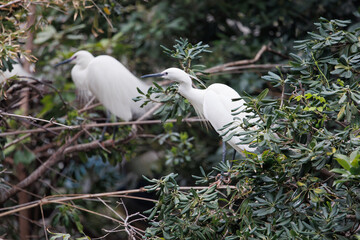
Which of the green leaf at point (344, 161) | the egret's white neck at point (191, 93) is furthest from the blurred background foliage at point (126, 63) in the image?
the green leaf at point (344, 161)

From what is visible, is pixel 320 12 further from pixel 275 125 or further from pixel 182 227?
pixel 182 227

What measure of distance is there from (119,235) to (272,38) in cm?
190

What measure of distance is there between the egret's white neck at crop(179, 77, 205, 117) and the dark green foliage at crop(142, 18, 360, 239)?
475mm

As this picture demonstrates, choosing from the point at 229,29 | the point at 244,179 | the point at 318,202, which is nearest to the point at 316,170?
the point at 318,202

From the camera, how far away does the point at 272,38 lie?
11.5 ft

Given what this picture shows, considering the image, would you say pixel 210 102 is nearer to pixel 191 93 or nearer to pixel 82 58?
pixel 191 93

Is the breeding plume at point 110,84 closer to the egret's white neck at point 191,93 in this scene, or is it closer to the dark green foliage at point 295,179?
the egret's white neck at point 191,93

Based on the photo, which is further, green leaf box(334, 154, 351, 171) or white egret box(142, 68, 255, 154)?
white egret box(142, 68, 255, 154)

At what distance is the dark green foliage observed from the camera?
120 cm

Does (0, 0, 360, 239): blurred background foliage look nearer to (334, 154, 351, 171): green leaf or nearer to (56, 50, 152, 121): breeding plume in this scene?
(56, 50, 152, 121): breeding plume

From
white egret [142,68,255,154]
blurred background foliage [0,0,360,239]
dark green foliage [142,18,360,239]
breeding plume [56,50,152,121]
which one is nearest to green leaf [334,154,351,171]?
dark green foliage [142,18,360,239]

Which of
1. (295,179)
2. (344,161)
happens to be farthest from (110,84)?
(344,161)

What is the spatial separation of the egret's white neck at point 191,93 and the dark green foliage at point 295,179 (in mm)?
475

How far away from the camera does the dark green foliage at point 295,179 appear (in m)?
1.20
